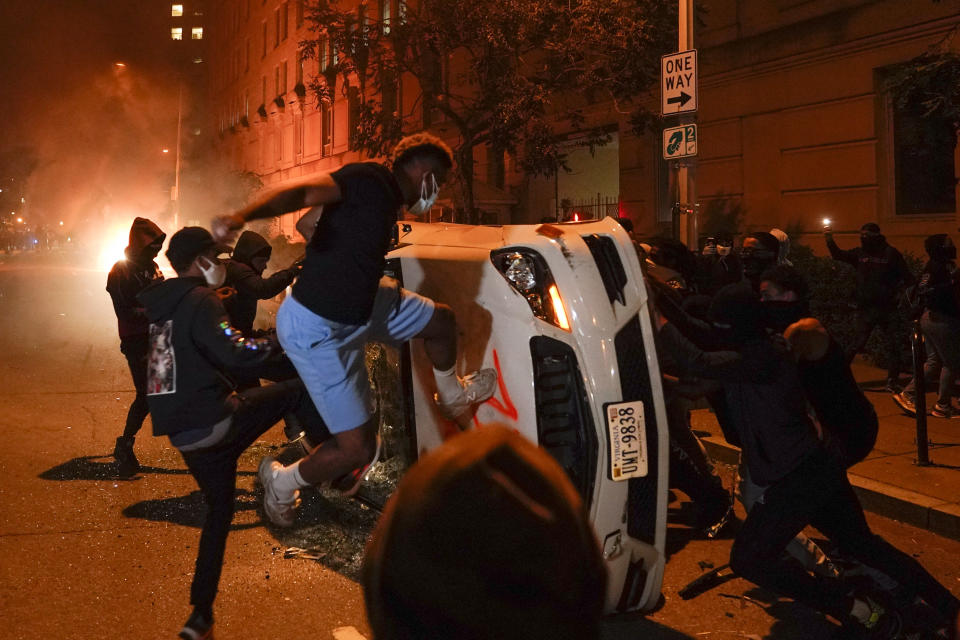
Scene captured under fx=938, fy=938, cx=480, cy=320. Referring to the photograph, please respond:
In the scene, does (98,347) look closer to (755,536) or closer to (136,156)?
(755,536)

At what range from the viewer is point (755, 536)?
12.6ft

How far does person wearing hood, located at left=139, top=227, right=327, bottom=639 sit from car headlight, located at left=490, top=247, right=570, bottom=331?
105 centimetres

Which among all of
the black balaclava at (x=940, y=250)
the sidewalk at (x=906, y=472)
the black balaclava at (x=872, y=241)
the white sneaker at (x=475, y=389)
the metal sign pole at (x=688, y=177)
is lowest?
the sidewalk at (x=906, y=472)

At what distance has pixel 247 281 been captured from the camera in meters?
6.60

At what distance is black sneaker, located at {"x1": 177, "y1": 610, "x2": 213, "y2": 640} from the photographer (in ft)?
11.9

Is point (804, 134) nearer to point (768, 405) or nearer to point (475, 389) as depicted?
point (768, 405)

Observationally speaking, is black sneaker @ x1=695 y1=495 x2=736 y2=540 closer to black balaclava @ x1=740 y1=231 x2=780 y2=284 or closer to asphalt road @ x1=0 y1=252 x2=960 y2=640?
asphalt road @ x1=0 y1=252 x2=960 y2=640

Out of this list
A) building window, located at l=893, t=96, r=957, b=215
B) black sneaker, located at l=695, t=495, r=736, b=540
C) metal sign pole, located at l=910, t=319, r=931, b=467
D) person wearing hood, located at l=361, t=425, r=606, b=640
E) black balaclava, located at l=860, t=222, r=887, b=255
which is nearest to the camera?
person wearing hood, located at l=361, t=425, r=606, b=640

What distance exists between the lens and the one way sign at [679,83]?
10422mm

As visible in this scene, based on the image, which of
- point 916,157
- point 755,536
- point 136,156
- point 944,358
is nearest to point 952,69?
point 944,358

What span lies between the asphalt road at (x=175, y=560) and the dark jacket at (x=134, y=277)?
1.10 meters

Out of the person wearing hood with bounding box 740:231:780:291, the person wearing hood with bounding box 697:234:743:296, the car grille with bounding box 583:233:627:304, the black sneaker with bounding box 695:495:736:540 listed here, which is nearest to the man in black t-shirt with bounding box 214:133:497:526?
the car grille with bounding box 583:233:627:304

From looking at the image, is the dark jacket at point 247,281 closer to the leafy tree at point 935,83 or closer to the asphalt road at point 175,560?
the asphalt road at point 175,560

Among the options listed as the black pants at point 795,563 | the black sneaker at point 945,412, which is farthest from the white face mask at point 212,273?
the black sneaker at point 945,412
